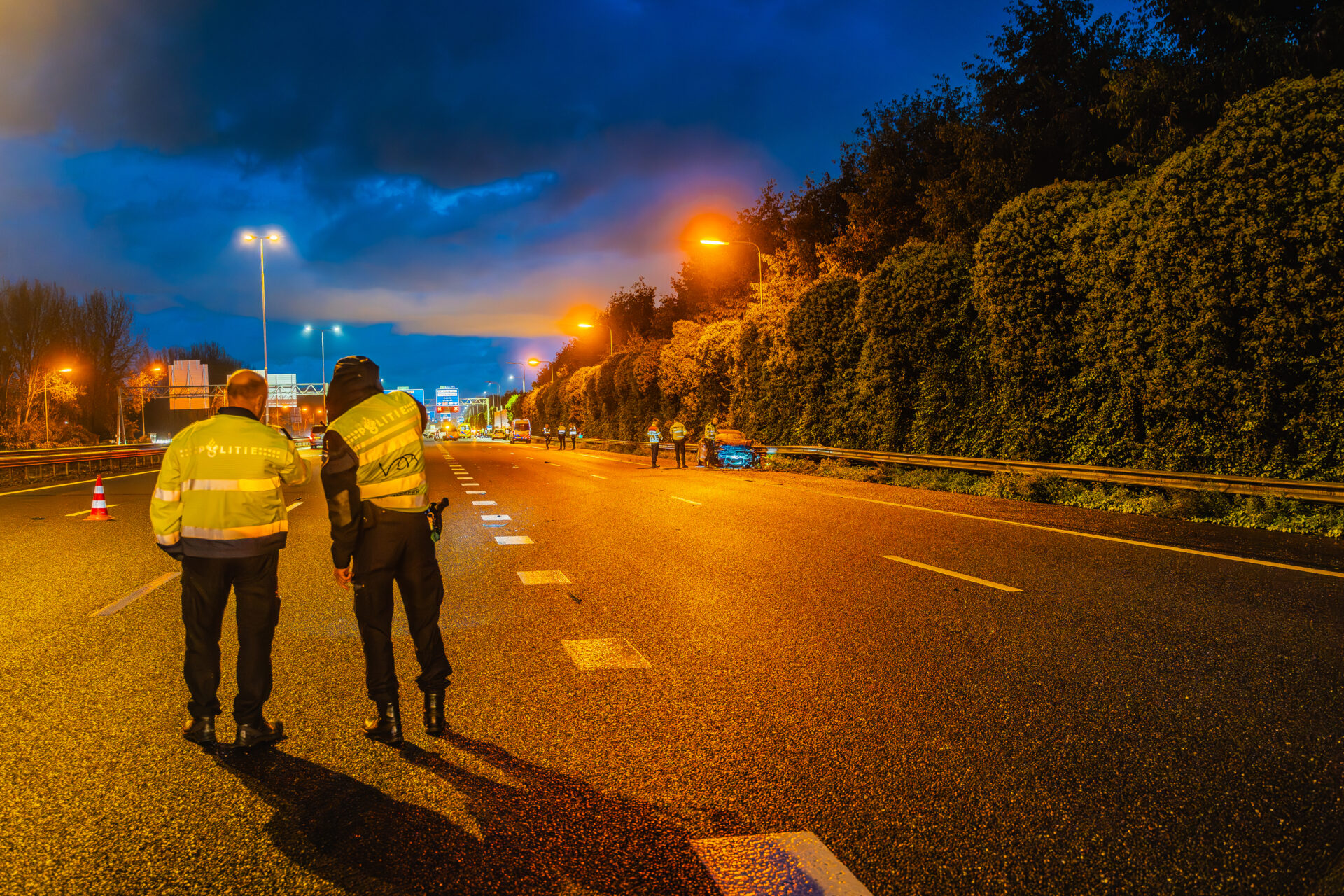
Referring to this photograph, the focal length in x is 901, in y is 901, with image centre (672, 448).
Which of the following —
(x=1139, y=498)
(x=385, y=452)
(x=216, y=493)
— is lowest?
(x=1139, y=498)

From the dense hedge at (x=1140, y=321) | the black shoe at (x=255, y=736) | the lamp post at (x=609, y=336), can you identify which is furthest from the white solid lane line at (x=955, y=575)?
the lamp post at (x=609, y=336)

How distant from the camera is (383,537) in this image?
4.71 meters

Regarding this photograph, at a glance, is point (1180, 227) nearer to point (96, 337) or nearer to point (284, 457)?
point (284, 457)

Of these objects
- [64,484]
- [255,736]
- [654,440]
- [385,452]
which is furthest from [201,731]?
[654,440]

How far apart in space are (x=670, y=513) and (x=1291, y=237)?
10252 mm

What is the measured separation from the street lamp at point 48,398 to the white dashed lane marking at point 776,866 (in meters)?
75.4

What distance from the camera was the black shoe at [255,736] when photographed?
459 cm

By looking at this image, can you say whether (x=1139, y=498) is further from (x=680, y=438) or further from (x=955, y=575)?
(x=680, y=438)

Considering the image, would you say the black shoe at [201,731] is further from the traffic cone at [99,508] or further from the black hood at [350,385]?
the traffic cone at [99,508]

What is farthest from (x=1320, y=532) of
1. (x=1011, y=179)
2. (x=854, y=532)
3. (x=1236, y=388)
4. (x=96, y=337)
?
(x=96, y=337)

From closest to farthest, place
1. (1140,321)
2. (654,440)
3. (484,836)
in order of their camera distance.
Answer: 1. (484,836)
2. (1140,321)
3. (654,440)

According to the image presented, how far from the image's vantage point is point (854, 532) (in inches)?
515

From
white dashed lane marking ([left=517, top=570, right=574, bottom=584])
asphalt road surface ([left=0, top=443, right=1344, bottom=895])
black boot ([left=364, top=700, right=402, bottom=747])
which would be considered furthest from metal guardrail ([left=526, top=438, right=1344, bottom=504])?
black boot ([left=364, top=700, right=402, bottom=747])

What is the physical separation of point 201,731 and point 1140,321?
51.9 ft
